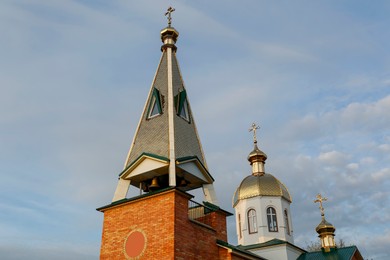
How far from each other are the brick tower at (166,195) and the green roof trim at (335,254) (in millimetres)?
6720

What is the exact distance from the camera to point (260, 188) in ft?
64.6

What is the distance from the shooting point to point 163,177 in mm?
12938

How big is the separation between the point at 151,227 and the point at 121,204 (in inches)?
54.8

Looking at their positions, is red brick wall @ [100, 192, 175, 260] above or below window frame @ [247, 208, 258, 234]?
below

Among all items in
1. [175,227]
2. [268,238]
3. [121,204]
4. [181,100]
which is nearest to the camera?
[175,227]

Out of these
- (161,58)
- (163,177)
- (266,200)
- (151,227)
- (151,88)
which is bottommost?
(151,227)

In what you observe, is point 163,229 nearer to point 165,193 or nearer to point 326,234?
point 165,193

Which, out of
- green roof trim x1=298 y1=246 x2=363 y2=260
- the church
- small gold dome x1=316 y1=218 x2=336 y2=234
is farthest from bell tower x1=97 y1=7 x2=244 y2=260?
small gold dome x1=316 y1=218 x2=336 y2=234

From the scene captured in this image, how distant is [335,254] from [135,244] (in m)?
10.7

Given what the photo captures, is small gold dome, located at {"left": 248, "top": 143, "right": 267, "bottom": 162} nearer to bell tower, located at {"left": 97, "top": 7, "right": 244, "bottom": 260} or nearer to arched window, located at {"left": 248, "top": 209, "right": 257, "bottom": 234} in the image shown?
arched window, located at {"left": 248, "top": 209, "right": 257, "bottom": 234}

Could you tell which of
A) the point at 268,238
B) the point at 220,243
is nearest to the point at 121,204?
the point at 220,243

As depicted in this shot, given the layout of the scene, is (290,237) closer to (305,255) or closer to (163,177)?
(305,255)

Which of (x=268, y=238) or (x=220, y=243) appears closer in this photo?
(x=220, y=243)

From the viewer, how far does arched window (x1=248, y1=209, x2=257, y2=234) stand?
1917 centimetres
